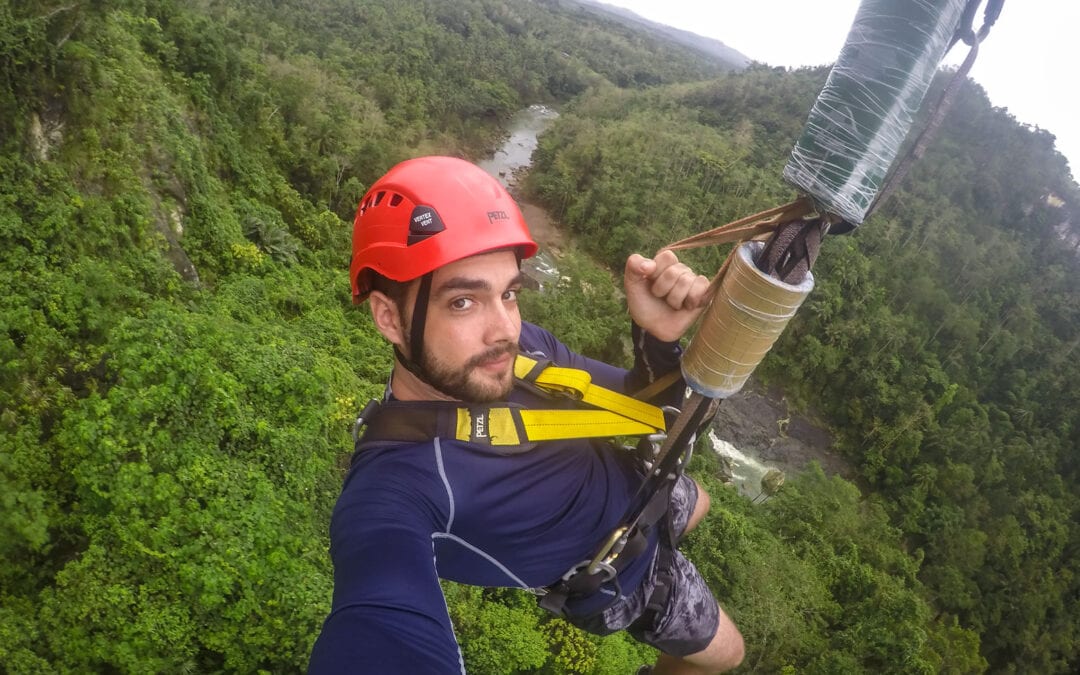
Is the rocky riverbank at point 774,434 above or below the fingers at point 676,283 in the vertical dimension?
below

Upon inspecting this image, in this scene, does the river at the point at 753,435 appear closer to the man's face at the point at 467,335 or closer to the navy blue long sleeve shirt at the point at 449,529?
the navy blue long sleeve shirt at the point at 449,529

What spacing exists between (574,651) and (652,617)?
5.00 meters

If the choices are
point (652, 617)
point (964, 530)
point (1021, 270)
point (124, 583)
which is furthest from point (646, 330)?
point (1021, 270)

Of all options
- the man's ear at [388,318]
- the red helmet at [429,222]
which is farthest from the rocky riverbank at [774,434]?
the man's ear at [388,318]

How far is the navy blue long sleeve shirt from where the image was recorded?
3.86 ft

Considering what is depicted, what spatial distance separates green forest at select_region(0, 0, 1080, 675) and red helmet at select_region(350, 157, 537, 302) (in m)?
2.54

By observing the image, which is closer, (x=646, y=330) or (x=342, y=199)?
(x=646, y=330)

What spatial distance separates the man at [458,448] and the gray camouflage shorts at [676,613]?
21 centimetres

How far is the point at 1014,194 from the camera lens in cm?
4356

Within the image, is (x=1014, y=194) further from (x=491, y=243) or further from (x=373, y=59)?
(x=491, y=243)

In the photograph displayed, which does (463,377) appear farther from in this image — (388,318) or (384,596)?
(384,596)

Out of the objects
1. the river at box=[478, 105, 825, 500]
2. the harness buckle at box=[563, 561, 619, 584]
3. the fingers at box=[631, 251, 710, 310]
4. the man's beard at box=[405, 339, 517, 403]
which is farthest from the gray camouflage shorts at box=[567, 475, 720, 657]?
the river at box=[478, 105, 825, 500]

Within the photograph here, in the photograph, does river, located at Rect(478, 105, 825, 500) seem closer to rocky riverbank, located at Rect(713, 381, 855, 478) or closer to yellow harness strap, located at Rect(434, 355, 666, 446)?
rocky riverbank, located at Rect(713, 381, 855, 478)

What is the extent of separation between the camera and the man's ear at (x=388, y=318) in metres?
1.68
